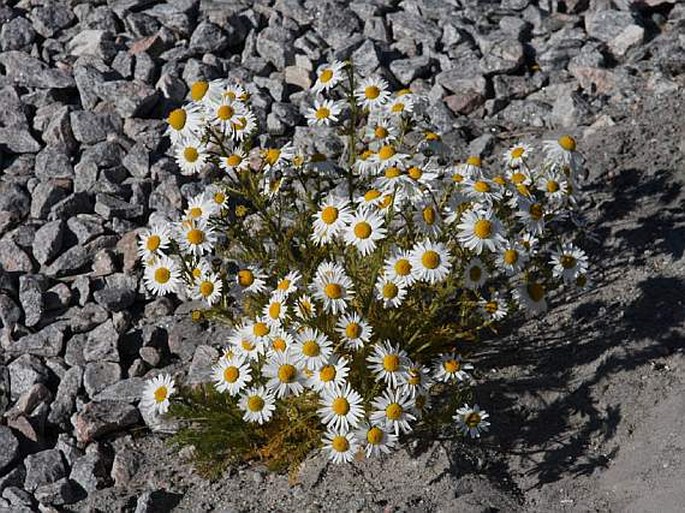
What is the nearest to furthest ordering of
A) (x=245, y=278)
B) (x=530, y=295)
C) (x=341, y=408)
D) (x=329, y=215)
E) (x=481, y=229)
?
(x=341, y=408), (x=481, y=229), (x=329, y=215), (x=245, y=278), (x=530, y=295)

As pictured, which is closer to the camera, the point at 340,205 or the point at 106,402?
the point at 340,205

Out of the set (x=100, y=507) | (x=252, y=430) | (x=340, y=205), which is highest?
(x=340, y=205)

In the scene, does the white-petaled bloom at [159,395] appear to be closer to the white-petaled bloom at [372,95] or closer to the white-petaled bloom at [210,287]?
the white-petaled bloom at [210,287]

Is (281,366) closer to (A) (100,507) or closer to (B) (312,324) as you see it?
(B) (312,324)

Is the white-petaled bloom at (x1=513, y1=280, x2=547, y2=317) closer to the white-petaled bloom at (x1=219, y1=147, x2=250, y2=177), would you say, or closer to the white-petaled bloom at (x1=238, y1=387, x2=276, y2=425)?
the white-petaled bloom at (x1=238, y1=387, x2=276, y2=425)

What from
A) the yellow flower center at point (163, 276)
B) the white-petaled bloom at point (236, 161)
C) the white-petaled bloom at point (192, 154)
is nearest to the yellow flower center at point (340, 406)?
the yellow flower center at point (163, 276)

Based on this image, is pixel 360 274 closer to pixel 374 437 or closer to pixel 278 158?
pixel 278 158

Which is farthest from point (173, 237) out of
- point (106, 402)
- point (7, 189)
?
point (7, 189)

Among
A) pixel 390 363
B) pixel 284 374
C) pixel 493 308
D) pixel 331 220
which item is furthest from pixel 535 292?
pixel 284 374
